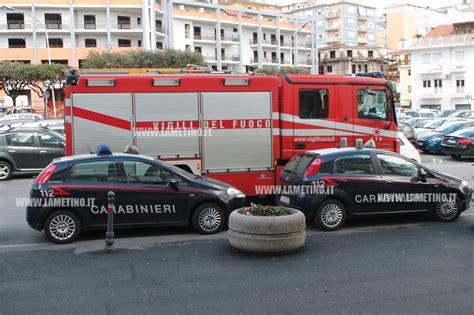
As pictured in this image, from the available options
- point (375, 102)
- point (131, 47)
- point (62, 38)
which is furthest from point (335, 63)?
point (375, 102)

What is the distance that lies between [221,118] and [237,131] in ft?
1.42

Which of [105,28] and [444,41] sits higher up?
[105,28]

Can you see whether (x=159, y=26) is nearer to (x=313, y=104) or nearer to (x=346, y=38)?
(x=346, y=38)

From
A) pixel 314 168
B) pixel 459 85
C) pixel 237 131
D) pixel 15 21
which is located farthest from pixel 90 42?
pixel 314 168

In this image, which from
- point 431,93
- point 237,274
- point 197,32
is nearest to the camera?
point 237,274

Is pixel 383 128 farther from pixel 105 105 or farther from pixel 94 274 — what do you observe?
pixel 94 274

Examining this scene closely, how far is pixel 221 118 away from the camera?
1126 cm

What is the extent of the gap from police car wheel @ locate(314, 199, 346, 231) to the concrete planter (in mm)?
1745

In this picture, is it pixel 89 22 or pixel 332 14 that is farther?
pixel 332 14

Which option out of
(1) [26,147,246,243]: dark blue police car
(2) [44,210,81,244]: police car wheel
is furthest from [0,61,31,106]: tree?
(2) [44,210,81,244]: police car wheel

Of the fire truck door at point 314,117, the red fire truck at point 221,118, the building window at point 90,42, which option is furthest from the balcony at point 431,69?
the fire truck door at point 314,117

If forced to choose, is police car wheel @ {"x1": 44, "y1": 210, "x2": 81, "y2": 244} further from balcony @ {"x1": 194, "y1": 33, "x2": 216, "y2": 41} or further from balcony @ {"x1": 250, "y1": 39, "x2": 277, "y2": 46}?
balcony @ {"x1": 250, "y1": 39, "x2": 277, "y2": 46}

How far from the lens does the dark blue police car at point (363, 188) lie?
9414mm

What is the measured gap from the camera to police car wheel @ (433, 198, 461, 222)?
1003 cm
